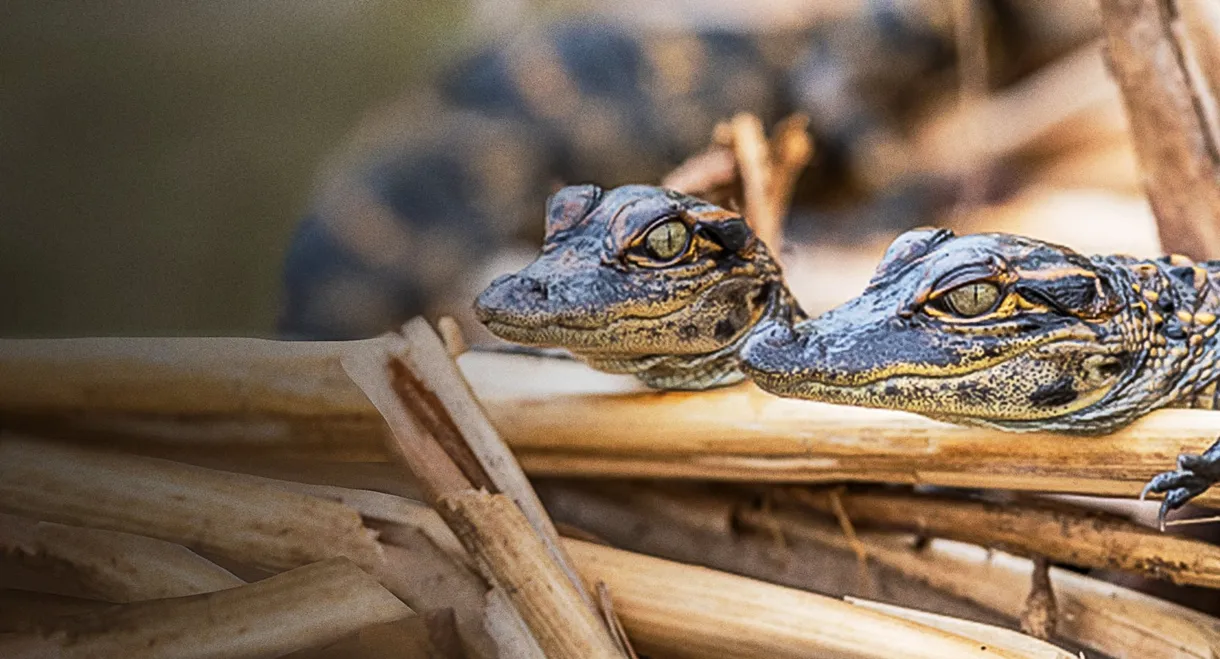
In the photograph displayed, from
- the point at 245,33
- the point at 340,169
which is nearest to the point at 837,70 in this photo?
A: the point at 340,169

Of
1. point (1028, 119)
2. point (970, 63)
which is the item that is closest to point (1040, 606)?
point (1028, 119)

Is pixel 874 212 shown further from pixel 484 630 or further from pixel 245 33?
pixel 245 33

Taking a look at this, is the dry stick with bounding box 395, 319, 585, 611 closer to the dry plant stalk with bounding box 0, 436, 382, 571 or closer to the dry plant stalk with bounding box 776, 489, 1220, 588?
the dry plant stalk with bounding box 0, 436, 382, 571

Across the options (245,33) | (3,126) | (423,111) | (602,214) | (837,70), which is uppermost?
(837,70)

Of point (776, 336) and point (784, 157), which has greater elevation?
point (784, 157)

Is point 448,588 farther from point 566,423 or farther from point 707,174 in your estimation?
point 707,174
